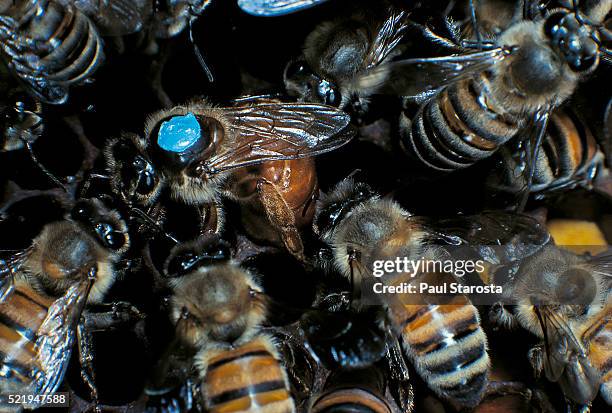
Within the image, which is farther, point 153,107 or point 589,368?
point 153,107

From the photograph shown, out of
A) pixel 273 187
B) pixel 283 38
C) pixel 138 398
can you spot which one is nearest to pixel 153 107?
pixel 283 38

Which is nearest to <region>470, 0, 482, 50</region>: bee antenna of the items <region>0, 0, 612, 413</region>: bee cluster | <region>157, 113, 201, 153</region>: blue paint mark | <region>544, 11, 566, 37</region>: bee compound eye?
<region>0, 0, 612, 413</region>: bee cluster

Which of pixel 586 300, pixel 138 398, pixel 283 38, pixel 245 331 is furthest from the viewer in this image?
pixel 283 38

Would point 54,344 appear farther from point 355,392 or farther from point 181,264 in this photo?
point 355,392

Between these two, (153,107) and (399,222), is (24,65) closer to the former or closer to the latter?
(153,107)

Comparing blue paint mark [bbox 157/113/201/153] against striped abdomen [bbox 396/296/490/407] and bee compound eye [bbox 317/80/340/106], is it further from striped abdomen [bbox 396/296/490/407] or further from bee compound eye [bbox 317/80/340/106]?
striped abdomen [bbox 396/296/490/407]

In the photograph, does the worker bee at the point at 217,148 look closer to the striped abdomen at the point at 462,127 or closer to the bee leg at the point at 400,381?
the striped abdomen at the point at 462,127

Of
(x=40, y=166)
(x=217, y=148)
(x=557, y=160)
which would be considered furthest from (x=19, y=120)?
(x=557, y=160)
